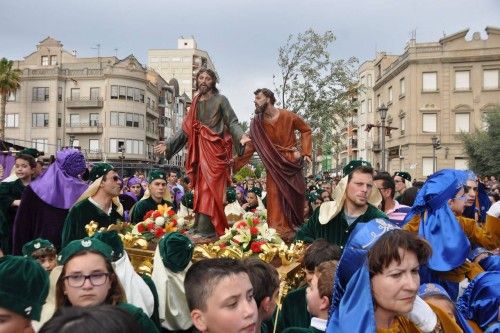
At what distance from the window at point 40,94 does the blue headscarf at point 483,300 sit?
6070 centimetres

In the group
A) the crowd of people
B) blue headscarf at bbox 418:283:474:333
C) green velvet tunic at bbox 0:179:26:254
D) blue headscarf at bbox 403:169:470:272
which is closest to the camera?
the crowd of people

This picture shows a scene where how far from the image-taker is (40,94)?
2293 inches

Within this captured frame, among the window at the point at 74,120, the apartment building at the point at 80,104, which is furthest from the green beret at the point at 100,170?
the window at the point at 74,120

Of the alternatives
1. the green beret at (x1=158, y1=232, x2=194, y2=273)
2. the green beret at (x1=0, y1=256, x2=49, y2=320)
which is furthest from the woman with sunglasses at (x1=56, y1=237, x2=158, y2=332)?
the green beret at (x1=158, y1=232, x2=194, y2=273)

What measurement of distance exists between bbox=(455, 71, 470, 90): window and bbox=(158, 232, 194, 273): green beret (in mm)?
47313

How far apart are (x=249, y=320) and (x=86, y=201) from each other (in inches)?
170

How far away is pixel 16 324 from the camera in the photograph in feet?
8.60

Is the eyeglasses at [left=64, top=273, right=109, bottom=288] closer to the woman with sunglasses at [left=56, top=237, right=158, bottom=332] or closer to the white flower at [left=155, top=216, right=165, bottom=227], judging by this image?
the woman with sunglasses at [left=56, top=237, right=158, bottom=332]

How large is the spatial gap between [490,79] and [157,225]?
46.5 metres

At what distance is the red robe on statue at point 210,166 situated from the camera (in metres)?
6.77

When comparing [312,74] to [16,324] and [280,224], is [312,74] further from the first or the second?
[16,324]

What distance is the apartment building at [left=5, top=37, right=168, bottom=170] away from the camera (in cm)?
5825

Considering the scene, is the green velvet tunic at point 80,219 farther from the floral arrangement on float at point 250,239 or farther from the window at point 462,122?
the window at point 462,122

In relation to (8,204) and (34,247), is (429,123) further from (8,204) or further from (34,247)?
(34,247)
